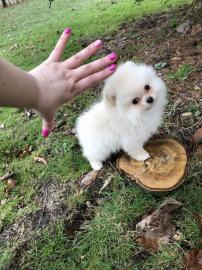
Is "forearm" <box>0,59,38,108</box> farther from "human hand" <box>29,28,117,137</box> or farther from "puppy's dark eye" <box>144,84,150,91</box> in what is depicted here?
"puppy's dark eye" <box>144,84,150,91</box>

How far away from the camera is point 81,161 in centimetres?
394

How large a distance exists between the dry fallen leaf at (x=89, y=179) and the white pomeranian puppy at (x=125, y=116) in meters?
0.05

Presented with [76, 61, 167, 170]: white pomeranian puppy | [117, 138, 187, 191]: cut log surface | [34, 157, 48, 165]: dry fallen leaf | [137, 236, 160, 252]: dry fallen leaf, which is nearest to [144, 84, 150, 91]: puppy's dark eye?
[76, 61, 167, 170]: white pomeranian puppy

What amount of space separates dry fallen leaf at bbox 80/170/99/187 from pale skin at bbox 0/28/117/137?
1.45 m

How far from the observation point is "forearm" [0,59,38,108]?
1.94 meters

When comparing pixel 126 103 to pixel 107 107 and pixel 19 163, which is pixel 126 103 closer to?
pixel 107 107

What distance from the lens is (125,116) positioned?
3.20m

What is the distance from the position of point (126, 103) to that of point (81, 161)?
41.7 inches

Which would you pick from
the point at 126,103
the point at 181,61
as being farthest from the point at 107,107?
the point at 181,61

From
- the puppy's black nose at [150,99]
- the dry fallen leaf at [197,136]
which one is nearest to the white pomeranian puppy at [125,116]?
the puppy's black nose at [150,99]

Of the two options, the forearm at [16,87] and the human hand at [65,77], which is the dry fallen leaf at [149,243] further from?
the forearm at [16,87]

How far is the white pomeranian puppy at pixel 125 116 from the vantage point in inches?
119

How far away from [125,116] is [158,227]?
35.2 inches

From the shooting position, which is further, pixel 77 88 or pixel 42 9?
pixel 42 9
